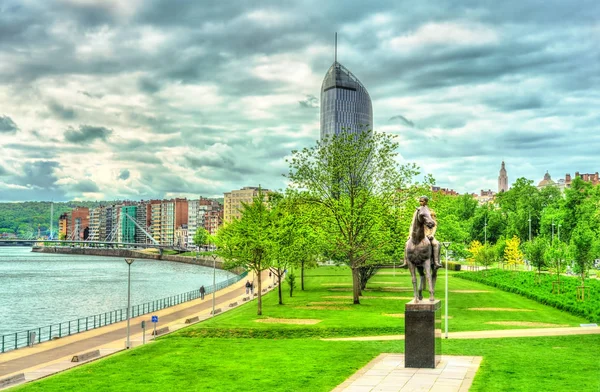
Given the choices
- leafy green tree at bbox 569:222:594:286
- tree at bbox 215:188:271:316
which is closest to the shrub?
leafy green tree at bbox 569:222:594:286

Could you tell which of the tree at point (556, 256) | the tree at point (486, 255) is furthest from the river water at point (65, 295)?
the tree at point (556, 256)

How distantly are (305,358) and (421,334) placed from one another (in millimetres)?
5970

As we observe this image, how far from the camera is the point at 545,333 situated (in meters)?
34.2

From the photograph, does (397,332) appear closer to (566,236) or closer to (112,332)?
(112,332)

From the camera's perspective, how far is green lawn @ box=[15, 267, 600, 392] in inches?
880

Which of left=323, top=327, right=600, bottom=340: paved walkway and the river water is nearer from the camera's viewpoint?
left=323, top=327, right=600, bottom=340: paved walkway

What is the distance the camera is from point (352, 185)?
54562 millimetres

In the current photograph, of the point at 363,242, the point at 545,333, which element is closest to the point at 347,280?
the point at 363,242

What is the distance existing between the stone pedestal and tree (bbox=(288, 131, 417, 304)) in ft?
96.7

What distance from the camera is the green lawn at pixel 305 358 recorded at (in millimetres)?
22344

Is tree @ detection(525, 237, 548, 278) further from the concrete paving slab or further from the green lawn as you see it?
the concrete paving slab

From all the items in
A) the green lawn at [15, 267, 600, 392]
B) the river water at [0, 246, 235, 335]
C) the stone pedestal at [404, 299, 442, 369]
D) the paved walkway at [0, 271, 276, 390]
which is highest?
the stone pedestal at [404, 299, 442, 369]

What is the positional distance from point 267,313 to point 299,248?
→ 8.50 m

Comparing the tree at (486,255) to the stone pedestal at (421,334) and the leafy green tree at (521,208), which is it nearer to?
the leafy green tree at (521,208)
